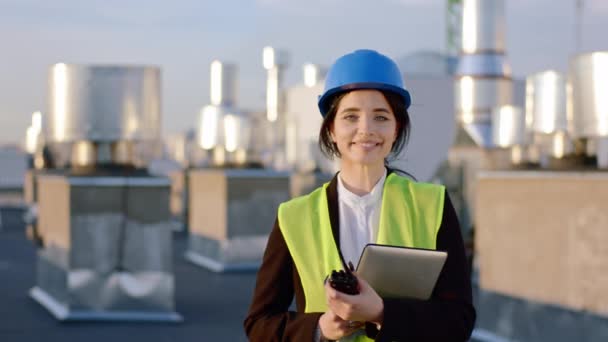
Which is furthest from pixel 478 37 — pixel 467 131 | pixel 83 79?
pixel 83 79

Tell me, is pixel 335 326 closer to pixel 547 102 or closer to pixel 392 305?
pixel 392 305

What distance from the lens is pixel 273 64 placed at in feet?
144

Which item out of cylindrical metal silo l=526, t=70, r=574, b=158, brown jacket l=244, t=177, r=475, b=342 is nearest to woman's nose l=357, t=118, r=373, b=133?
brown jacket l=244, t=177, r=475, b=342

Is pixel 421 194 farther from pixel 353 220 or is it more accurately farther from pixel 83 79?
pixel 83 79

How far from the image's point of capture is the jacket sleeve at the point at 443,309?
2713 mm

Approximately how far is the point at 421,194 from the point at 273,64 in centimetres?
4113

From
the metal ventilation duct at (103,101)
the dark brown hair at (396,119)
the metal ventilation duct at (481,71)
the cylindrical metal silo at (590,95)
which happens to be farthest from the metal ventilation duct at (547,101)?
the dark brown hair at (396,119)

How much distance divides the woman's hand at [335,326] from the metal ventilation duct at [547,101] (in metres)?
11.1

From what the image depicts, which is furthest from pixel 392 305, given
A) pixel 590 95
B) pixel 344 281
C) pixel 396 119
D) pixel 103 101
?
pixel 103 101

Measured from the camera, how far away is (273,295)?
3.01 metres

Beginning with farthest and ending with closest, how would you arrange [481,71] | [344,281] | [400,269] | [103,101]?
[481,71], [103,101], [400,269], [344,281]

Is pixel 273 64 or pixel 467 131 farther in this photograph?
pixel 273 64

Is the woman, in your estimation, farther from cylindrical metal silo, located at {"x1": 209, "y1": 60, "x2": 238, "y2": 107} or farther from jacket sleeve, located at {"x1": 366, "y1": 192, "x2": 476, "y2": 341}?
cylindrical metal silo, located at {"x1": 209, "y1": 60, "x2": 238, "y2": 107}

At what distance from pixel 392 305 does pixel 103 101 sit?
10.2m
